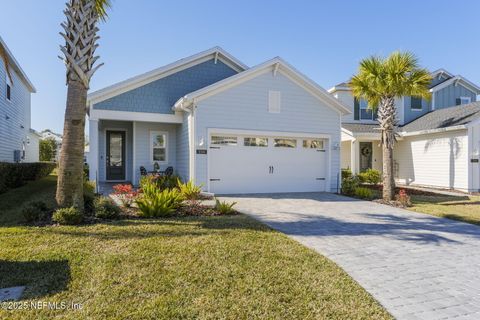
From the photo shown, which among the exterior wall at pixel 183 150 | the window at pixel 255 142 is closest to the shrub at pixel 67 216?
Result: the exterior wall at pixel 183 150

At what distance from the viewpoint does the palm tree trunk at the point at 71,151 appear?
7.30 meters

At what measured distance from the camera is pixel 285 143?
1352 centimetres

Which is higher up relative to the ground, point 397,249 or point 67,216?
point 67,216

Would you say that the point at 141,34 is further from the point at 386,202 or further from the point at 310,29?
the point at 386,202

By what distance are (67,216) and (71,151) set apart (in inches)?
63.8

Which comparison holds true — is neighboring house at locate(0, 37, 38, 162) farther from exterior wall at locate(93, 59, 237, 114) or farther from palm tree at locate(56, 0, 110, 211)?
palm tree at locate(56, 0, 110, 211)

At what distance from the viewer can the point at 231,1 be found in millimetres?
13180

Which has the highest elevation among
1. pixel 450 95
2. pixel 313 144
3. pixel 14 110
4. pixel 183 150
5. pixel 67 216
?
pixel 450 95

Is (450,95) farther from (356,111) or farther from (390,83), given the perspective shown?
(390,83)

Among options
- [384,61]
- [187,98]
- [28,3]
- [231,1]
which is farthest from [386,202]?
[28,3]

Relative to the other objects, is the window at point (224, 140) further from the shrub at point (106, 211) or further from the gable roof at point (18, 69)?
the gable roof at point (18, 69)

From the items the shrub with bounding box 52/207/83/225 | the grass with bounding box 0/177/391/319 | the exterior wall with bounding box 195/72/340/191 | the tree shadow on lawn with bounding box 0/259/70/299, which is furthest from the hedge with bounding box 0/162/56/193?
the tree shadow on lawn with bounding box 0/259/70/299

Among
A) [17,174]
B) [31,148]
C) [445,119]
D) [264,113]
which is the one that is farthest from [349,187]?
[31,148]

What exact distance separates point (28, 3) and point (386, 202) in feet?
46.6
